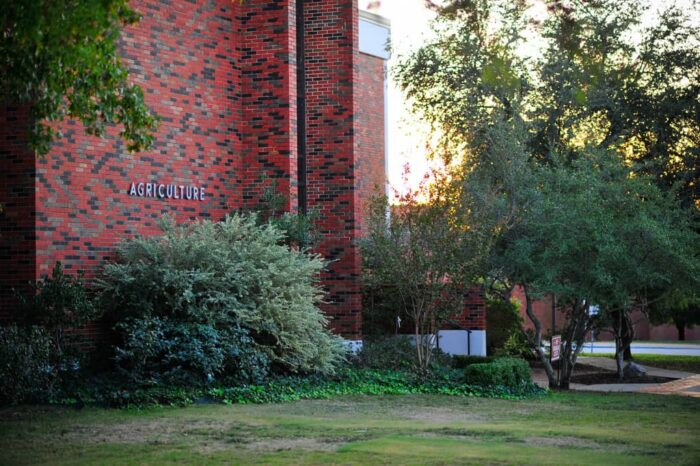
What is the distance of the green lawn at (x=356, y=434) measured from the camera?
8.82 meters

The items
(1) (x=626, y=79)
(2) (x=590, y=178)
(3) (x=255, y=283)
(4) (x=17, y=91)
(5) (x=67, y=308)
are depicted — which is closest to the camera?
(4) (x=17, y=91)

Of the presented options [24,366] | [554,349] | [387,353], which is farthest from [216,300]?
[554,349]

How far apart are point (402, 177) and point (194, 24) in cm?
518

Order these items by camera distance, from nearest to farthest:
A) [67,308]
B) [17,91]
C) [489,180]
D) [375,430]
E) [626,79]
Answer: [17,91], [375,430], [67,308], [489,180], [626,79]

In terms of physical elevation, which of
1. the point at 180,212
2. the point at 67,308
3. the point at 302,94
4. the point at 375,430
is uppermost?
the point at 302,94

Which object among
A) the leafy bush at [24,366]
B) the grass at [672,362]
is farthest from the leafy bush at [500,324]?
the leafy bush at [24,366]

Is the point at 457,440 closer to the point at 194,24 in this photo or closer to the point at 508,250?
the point at 508,250

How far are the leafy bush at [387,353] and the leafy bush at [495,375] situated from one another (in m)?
1.85

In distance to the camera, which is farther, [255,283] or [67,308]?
[255,283]

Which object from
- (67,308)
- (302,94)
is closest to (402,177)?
(302,94)

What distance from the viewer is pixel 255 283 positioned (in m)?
16.0

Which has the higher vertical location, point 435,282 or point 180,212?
point 180,212

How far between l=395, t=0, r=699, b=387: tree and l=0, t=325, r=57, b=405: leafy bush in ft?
27.4

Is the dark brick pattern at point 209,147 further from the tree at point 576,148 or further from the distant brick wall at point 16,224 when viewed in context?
the tree at point 576,148
